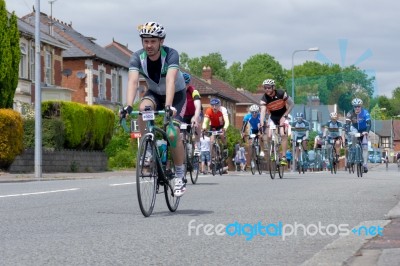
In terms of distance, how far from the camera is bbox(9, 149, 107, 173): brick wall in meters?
29.2

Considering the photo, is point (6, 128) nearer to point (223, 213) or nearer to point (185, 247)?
point (223, 213)

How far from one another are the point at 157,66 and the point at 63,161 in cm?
2305

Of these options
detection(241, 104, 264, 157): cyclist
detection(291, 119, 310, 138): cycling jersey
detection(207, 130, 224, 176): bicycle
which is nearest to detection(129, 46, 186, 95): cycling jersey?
detection(241, 104, 264, 157): cyclist

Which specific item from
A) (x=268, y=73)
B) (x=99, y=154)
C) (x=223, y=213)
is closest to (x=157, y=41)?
(x=223, y=213)

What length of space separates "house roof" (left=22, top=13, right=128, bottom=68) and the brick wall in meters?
20.7

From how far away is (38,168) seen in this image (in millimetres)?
25906

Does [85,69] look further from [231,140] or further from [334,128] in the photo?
[334,128]

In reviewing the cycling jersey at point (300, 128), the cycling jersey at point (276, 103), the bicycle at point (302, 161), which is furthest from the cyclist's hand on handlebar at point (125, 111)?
the bicycle at point (302, 161)

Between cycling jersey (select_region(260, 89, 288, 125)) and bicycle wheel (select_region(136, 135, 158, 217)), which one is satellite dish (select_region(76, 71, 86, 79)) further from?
bicycle wheel (select_region(136, 135, 158, 217))

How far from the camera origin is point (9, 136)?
26.9 m

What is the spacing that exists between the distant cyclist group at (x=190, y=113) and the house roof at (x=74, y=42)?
1100 inches

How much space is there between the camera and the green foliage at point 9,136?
2664 centimetres

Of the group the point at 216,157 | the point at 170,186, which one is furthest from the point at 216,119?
the point at 170,186

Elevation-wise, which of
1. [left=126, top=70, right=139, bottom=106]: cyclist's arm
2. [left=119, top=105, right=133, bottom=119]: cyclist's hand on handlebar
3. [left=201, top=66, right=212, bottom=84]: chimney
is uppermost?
[left=201, top=66, right=212, bottom=84]: chimney
